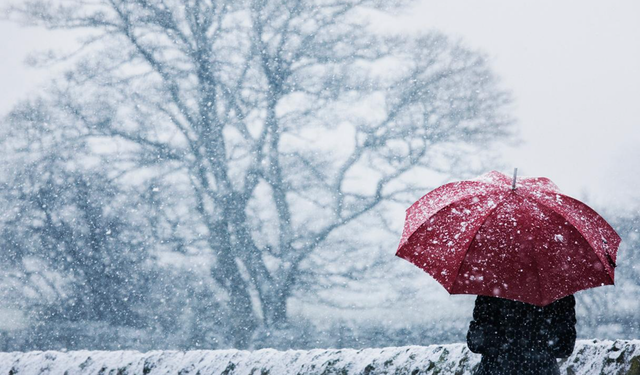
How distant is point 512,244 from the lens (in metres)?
2.55

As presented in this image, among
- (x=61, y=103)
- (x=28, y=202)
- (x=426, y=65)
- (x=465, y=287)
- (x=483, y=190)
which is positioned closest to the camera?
(x=465, y=287)

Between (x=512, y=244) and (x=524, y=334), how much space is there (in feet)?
1.60

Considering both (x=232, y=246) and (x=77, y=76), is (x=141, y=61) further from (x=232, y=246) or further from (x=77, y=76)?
(x=232, y=246)

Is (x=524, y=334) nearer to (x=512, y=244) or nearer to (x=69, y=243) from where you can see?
(x=512, y=244)

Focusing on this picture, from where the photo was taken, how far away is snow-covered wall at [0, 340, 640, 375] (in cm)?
309

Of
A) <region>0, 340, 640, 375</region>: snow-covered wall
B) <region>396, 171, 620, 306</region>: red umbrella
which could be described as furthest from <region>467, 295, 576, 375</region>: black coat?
<region>0, 340, 640, 375</region>: snow-covered wall

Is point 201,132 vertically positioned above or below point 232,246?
above

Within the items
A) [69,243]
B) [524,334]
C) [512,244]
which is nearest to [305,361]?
[524,334]

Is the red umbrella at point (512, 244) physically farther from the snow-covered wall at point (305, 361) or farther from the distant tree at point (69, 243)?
the distant tree at point (69, 243)

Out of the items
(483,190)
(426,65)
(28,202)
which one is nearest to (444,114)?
(426,65)

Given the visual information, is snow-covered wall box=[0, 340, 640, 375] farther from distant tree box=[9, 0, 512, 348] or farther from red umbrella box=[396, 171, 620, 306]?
distant tree box=[9, 0, 512, 348]

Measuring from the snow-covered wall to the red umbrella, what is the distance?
0.65m

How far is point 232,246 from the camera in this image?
39.3 ft

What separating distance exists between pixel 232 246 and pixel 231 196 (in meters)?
1.12
